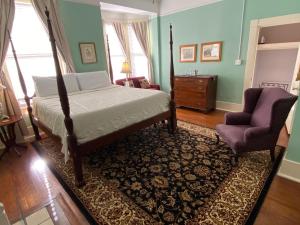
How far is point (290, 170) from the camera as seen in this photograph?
1.97 meters

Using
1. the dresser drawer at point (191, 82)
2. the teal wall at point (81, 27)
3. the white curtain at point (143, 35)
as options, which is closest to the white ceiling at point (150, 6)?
the white curtain at point (143, 35)

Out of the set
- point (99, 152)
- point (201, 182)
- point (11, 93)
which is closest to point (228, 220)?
point (201, 182)

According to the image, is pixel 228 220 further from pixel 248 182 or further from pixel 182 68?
pixel 182 68

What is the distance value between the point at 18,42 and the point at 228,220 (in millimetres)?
4336

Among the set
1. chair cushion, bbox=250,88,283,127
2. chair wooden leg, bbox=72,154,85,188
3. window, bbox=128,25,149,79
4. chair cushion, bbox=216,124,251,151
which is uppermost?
window, bbox=128,25,149,79

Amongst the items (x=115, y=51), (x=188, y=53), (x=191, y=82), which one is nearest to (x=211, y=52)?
(x=188, y=53)

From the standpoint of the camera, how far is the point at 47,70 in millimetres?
3709

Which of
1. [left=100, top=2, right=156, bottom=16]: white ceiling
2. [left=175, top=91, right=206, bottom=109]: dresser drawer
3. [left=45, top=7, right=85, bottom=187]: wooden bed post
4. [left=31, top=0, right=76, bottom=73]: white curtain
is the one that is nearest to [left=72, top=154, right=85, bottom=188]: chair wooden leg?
[left=45, top=7, right=85, bottom=187]: wooden bed post

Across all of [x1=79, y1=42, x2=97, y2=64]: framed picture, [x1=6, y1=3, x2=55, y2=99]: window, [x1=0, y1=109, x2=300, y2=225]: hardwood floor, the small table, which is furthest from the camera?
[x1=79, y1=42, x2=97, y2=64]: framed picture

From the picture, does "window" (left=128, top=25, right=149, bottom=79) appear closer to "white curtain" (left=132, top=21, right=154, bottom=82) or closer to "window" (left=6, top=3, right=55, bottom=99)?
"white curtain" (left=132, top=21, right=154, bottom=82)

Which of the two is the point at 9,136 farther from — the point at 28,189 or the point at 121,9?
the point at 121,9

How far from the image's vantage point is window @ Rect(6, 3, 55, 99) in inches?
126

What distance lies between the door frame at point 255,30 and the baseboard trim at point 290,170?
7.75 ft

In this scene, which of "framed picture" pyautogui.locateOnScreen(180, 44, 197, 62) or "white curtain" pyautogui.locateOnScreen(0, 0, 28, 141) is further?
"framed picture" pyautogui.locateOnScreen(180, 44, 197, 62)
